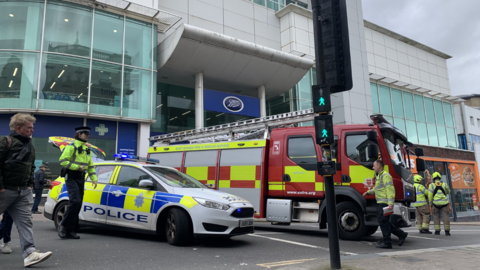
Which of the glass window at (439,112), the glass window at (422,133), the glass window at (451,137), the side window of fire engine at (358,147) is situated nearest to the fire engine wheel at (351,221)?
the side window of fire engine at (358,147)

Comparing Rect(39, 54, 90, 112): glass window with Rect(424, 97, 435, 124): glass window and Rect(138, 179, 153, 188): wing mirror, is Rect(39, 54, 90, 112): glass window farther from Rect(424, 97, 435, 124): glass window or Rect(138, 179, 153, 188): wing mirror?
Rect(424, 97, 435, 124): glass window

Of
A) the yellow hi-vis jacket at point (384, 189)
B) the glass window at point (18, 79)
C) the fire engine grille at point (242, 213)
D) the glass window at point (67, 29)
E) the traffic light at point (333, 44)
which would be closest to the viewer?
the traffic light at point (333, 44)

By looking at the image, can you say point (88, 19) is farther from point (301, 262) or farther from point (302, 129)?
point (301, 262)

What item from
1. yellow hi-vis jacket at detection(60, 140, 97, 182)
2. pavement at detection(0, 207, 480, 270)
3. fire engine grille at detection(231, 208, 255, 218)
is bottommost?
pavement at detection(0, 207, 480, 270)

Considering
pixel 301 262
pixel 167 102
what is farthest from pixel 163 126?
pixel 301 262

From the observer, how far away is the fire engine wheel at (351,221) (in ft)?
24.4

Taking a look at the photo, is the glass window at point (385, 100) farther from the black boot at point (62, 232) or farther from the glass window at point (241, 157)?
the black boot at point (62, 232)

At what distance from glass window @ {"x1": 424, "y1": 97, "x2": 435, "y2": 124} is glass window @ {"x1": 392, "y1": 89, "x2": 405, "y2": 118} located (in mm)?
3891

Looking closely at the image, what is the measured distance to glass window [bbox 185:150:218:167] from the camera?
31.5 feet

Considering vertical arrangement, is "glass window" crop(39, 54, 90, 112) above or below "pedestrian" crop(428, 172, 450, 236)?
above

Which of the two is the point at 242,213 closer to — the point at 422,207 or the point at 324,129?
the point at 324,129

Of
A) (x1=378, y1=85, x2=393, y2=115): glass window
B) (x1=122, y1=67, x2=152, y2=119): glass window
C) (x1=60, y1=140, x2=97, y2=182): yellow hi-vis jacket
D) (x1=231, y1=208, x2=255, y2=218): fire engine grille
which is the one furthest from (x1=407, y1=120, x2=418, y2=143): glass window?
(x1=60, y1=140, x2=97, y2=182): yellow hi-vis jacket

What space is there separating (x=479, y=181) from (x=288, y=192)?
92.3 feet

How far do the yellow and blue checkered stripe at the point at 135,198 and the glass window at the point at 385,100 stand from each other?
2488 centimetres
